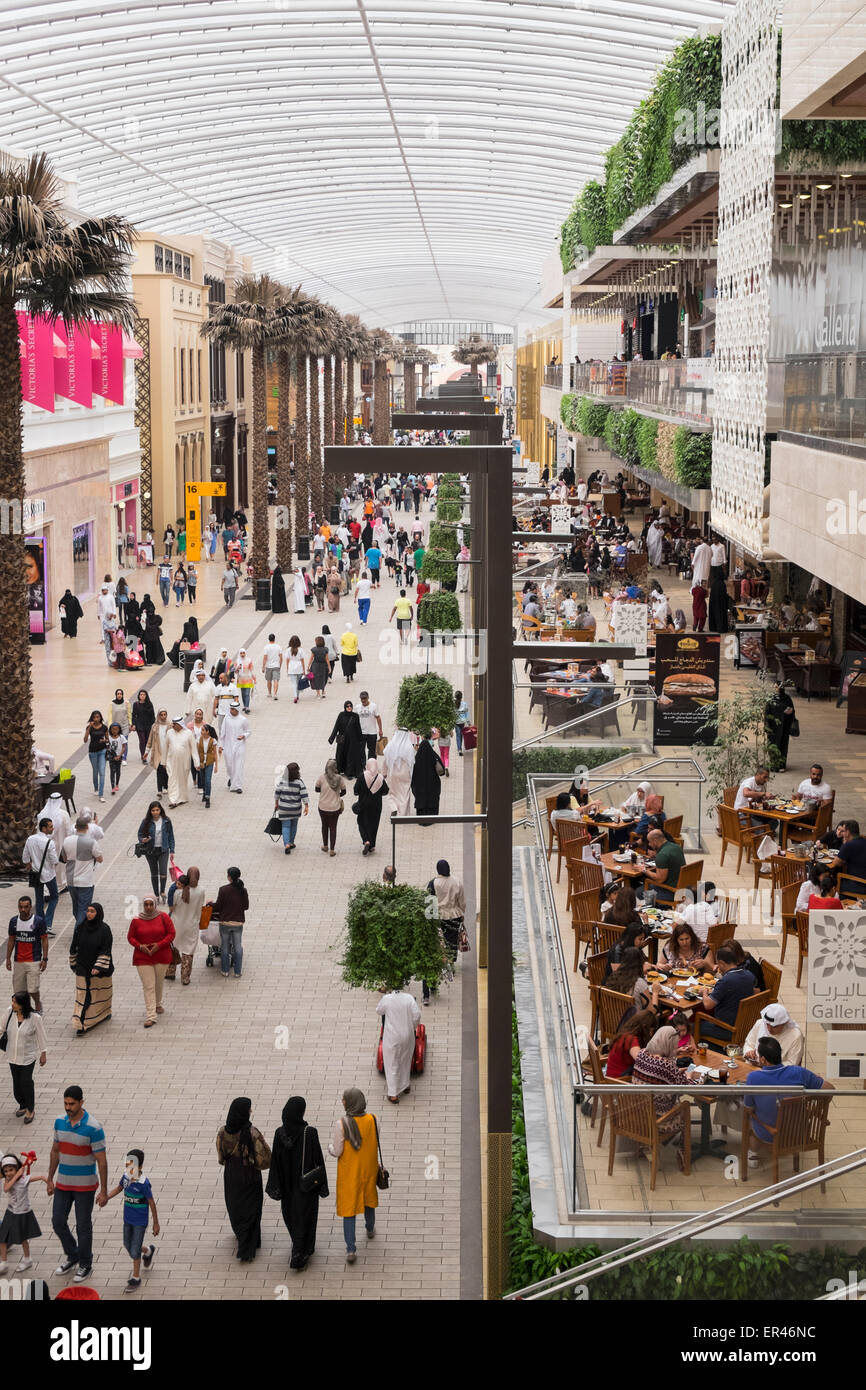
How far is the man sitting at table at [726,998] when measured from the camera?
11.4 meters

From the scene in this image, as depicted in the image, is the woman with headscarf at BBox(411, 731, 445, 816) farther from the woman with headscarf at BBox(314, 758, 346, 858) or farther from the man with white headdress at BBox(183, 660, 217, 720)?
the man with white headdress at BBox(183, 660, 217, 720)

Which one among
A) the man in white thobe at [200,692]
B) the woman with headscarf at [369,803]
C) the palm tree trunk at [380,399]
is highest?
the palm tree trunk at [380,399]

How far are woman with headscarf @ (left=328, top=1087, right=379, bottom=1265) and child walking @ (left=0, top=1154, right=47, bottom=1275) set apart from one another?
76.3 inches

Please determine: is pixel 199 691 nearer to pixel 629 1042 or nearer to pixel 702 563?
pixel 702 563

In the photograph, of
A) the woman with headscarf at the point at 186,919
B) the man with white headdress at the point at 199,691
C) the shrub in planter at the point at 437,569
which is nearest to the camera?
the woman with headscarf at the point at 186,919

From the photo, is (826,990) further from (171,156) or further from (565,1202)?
(171,156)

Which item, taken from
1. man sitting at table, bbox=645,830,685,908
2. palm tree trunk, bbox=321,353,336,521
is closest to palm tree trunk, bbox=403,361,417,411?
palm tree trunk, bbox=321,353,336,521

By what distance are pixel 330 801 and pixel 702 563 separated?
1374 cm

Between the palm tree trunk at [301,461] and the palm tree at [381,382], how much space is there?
3703 cm

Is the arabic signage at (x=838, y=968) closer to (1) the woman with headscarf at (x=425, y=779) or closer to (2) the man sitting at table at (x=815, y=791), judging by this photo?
(2) the man sitting at table at (x=815, y=791)

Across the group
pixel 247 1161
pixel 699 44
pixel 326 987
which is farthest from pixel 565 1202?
pixel 699 44

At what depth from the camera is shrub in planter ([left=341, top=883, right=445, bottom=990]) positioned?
40.7 feet

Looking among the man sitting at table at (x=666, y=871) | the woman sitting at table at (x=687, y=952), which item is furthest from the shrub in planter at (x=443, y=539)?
the woman sitting at table at (x=687, y=952)

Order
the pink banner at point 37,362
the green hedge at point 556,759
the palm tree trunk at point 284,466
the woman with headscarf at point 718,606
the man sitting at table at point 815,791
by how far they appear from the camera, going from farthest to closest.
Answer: the palm tree trunk at point 284,466
the pink banner at point 37,362
the woman with headscarf at point 718,606
the green hedge at point 556,759
the man sitting at table at point 815,791
